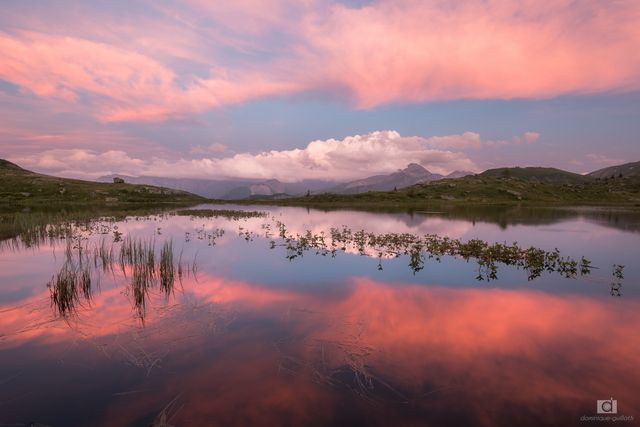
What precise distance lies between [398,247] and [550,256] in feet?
43.7

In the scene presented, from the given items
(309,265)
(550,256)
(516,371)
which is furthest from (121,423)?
(550,256)

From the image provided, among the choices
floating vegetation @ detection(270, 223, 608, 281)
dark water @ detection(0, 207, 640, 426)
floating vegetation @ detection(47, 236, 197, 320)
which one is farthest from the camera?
floating vegetation @ detection(270, 223, 608, 281)

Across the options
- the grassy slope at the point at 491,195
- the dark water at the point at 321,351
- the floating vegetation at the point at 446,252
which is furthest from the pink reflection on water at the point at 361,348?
the grassy slope at the point at 491,195

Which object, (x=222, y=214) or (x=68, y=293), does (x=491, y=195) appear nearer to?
(x=222, y=214)

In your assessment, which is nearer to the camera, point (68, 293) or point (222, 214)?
point (68, 293)

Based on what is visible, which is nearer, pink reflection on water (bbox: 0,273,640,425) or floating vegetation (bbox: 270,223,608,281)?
pink reflection on water (bbox: 0,273,640,425)
